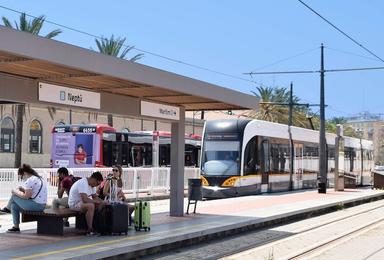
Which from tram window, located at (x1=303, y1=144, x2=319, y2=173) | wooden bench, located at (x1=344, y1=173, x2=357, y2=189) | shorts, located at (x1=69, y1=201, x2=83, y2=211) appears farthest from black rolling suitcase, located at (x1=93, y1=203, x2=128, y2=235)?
wooden bench, located at (x1=344, y1=173, x2=357, y2=189)

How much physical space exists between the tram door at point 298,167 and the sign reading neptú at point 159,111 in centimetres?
1617

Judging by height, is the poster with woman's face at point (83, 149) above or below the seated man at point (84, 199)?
above

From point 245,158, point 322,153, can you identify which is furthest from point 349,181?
point 245,158

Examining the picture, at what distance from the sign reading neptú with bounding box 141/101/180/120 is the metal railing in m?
5.66

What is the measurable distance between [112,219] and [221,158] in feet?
46.1

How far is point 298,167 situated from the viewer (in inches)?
Answer: 1228

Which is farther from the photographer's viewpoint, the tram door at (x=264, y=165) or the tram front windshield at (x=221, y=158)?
the tram door at (x=264, y=165)

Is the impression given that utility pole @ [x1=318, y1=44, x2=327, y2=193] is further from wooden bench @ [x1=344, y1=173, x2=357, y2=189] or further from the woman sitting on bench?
the woman sitting on bench

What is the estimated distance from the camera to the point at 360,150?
41375 millimetres

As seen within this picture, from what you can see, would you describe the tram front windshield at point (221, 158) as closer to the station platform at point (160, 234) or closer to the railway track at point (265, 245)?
the station platform at point (160, 234)

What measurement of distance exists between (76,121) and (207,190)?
3018 centimetres

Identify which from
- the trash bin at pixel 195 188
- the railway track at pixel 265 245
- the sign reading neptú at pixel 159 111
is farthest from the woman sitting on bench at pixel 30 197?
the trash bin at pixel 195 188

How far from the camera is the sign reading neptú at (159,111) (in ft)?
46.5

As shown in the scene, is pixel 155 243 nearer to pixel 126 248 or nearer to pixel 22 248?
pixel 126 248
